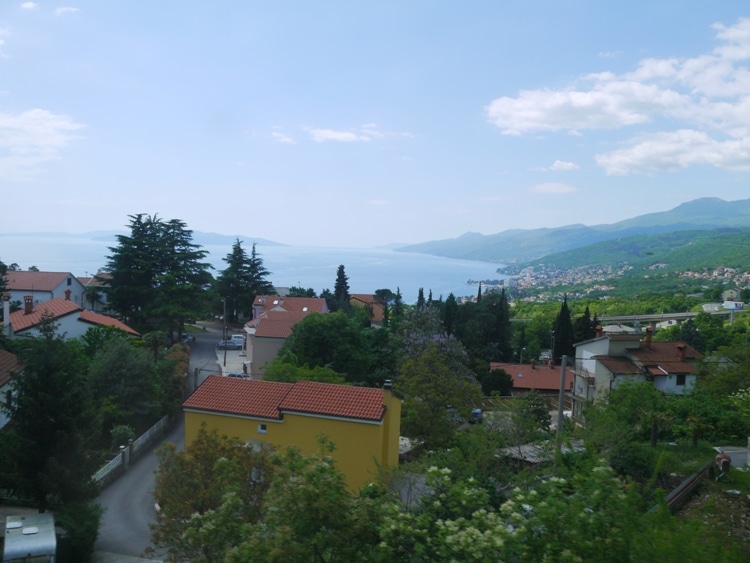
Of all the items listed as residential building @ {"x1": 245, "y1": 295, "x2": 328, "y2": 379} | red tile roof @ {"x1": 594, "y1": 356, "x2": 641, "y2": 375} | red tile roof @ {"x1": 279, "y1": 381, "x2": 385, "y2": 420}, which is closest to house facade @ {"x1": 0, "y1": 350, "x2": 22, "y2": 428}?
Result: red tile roof @ {"x1": 279, "y1": 381, "x2": 385, "y2": 420}

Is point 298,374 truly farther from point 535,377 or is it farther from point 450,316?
point 450,316

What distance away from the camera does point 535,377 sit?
124ft

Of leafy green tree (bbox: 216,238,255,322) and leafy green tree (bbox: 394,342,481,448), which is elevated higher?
leafy green tree (bbox: 216,238,255,322)

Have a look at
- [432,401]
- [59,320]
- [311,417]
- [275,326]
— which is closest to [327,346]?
[275,326]

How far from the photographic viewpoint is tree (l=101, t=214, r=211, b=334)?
35.5 m

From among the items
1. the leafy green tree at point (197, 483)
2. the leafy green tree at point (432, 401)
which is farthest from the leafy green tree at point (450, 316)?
the leafy green tree at point (197, 483)

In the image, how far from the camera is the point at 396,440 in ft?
47.6

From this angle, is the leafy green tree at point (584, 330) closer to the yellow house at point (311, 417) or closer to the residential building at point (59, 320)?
the residential building at point (59, 320)

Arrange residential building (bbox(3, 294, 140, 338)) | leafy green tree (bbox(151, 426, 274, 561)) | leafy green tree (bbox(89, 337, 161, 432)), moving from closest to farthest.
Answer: leafy green tree (bbox(151, 426, 274, 561)), leafy green tree (bbox(89, 337, 161, 432)), residential building (bbox(3, 294, 140, 338))

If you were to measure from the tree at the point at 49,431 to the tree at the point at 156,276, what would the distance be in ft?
73.9

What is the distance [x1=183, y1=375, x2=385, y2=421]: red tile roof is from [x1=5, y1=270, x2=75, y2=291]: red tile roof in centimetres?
2867

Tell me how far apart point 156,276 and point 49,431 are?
24425mm

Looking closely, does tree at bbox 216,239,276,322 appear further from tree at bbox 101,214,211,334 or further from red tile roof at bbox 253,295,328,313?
tree at bbox 101,214,211,334

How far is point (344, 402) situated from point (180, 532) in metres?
5.80
